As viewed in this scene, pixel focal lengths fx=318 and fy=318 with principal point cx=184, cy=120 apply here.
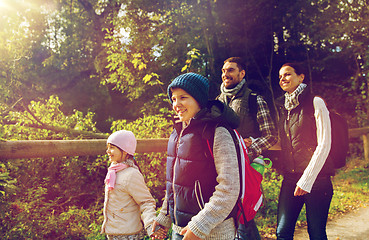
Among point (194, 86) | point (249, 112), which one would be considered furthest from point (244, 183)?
point (249, 112)

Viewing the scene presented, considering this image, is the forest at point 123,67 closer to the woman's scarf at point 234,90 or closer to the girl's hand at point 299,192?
the woman's scarf at point 234,90

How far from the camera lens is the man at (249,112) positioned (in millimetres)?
3238

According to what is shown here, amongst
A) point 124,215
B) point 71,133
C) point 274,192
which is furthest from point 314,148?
point 71,133

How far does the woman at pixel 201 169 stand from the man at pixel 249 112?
1.32m

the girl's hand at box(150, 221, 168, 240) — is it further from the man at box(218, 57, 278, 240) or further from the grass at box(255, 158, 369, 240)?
the grass at box(255, 158, 369, 240)

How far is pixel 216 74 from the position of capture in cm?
920

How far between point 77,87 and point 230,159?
48.4 feet

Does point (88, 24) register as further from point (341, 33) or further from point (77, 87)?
point (341, 33)

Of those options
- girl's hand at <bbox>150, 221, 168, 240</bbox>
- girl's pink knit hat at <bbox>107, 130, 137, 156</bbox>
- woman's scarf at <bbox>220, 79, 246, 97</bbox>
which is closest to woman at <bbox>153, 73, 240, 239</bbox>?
girl's hand at <bbox>150, 221, 168, 240</bbox>

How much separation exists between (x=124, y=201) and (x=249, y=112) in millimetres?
1552

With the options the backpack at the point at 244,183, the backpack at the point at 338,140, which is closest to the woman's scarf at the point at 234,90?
the backpack at the point at 338,140

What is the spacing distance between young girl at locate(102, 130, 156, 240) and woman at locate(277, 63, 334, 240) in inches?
51.8

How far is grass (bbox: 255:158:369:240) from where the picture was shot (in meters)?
5.48

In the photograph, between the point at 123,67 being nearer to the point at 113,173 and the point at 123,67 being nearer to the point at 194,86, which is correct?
the point at 113,173
